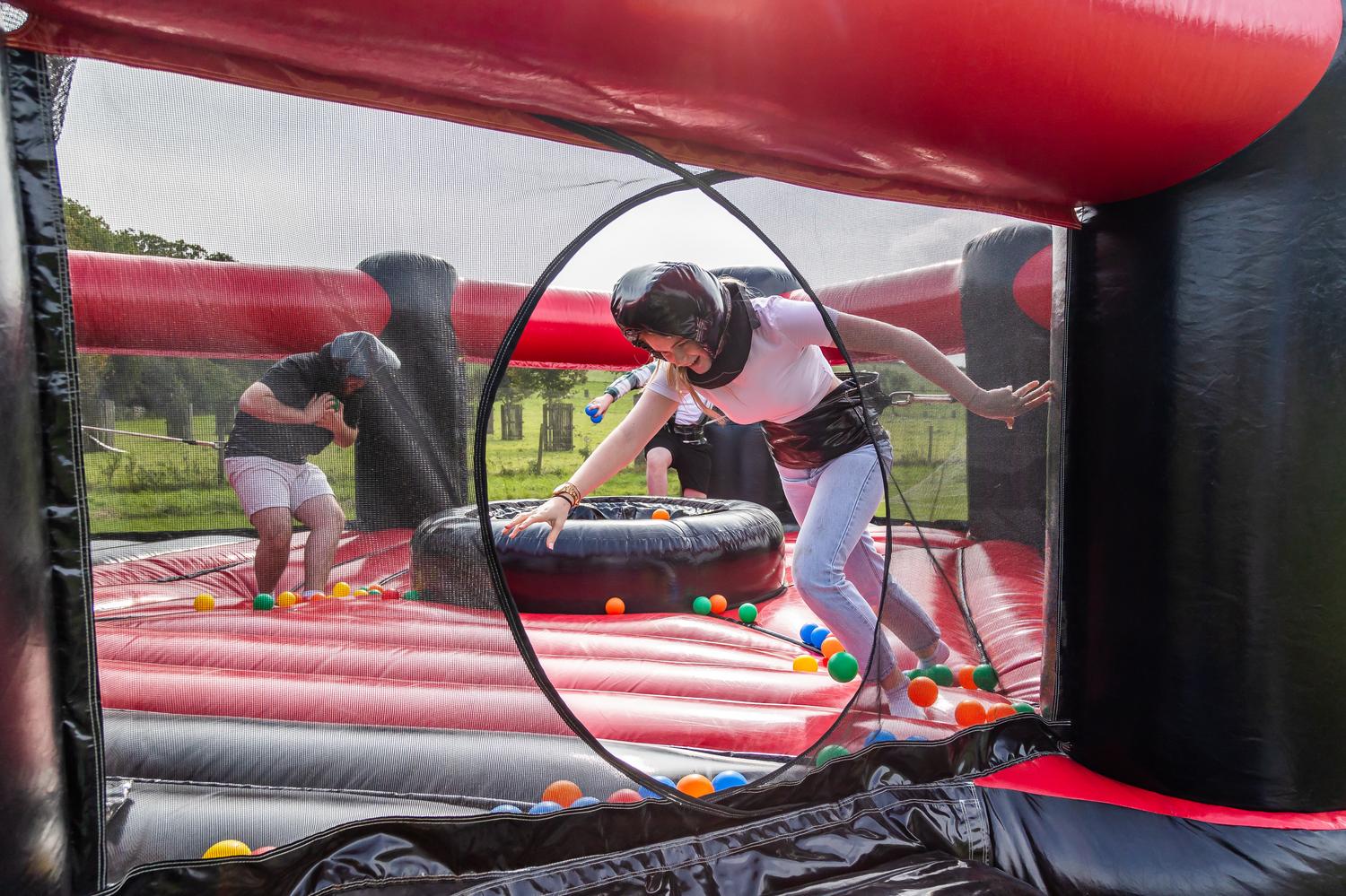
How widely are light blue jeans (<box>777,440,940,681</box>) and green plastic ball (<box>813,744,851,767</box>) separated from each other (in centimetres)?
32

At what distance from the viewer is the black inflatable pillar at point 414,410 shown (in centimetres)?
104

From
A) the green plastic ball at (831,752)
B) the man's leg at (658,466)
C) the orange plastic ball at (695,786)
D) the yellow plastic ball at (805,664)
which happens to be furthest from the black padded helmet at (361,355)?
the man's leg at (658,466)

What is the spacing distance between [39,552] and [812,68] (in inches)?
39.0

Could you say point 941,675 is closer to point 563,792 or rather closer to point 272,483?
point 563,792

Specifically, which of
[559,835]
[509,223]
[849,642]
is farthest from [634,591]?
[509,223]

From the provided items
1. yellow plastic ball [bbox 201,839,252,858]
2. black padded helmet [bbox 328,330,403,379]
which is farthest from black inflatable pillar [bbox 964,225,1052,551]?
yellow plastic ball [bbox 201,839,252,858]

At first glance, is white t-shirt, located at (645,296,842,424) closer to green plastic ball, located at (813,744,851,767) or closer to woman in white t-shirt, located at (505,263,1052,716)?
woman in white t-shirt, located at (505,263,1052,716)

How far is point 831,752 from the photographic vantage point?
1394mm

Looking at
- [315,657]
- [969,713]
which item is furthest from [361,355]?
[969,713]

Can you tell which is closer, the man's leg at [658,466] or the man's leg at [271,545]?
the man's leg at [271,545]

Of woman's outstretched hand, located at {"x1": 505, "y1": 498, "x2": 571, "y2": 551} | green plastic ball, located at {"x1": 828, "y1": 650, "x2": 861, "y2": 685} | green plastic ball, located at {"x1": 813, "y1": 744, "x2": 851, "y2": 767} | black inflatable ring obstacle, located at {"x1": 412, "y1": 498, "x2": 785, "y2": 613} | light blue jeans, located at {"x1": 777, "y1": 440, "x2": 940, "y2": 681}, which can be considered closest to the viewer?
green plastic ball, located at {"x1": 813, "y1": 744, "x2": 851, "y2": 767}

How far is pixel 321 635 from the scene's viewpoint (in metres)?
1.08

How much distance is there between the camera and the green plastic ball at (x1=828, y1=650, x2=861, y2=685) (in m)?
2.09

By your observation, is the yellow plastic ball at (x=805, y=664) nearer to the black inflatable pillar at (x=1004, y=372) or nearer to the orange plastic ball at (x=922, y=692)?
the orange plastic ball at (x=922, y=692)
